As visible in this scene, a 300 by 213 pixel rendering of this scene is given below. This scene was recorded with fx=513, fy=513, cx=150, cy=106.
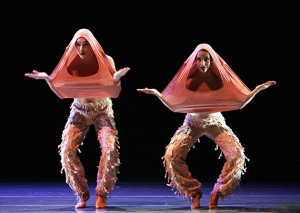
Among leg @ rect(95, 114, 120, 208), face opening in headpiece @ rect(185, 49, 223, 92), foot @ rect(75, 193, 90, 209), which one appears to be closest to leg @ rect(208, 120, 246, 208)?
face opening in headpiece @ rect(185, 49, 223, 92)

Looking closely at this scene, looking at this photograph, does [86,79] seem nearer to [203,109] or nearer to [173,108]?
[173,108]

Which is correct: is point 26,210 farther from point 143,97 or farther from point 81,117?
point 143,97

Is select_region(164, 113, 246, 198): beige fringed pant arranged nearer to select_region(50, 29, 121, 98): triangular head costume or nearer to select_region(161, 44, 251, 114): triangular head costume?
select_region(161, 44, 251, 114): triangular head costume

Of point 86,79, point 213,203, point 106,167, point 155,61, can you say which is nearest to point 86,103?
point 86,79

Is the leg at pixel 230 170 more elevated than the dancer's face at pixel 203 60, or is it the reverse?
the dancer's face at pixel 203 60

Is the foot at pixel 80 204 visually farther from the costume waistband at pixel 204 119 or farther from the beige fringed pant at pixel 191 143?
the costume waistband at pixel 204 119

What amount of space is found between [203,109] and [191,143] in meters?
0.32

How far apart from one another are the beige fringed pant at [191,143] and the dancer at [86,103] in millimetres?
508

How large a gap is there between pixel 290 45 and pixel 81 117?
9.70 ft

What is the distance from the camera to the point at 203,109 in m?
4.49

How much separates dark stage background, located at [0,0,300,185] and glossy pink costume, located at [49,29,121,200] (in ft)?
6.09

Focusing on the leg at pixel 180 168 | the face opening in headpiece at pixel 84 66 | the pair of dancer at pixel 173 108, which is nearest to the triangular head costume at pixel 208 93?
the pair of dancer at pixel 173 108

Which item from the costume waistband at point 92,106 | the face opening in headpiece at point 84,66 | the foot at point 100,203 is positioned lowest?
the foot at point 100,203

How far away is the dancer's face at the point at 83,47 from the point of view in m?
4.50
